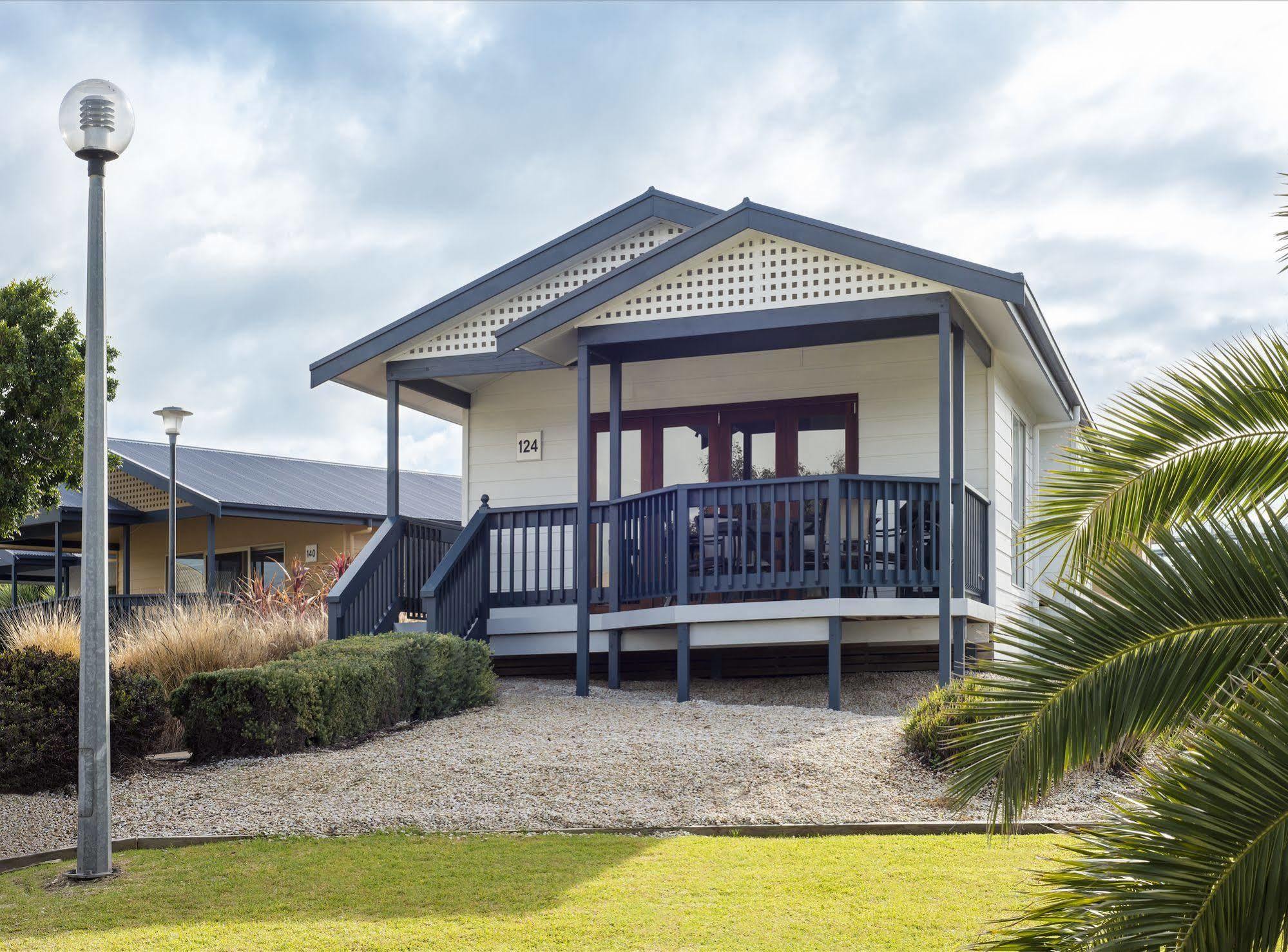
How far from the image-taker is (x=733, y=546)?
11539 millimetres

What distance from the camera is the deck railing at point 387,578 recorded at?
40.0 ft

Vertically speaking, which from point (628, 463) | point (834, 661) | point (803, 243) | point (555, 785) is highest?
point (803, 243)

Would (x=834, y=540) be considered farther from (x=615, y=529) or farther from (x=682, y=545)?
(x=615, y=529)

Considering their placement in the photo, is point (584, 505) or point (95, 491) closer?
point (95, 491)

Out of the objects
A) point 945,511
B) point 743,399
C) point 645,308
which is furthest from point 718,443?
point 945,511

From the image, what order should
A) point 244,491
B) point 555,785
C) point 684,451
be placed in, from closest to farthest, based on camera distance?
point 555,785, point 684,451, point 244,491

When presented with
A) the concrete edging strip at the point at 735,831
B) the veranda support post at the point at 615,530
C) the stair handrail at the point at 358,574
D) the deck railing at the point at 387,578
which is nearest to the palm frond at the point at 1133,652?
the concrete edging strip at the point at 735,831

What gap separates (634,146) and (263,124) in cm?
377

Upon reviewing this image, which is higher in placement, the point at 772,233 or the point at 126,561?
the point at 772,233

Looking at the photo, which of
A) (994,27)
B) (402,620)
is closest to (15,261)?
(402,620)

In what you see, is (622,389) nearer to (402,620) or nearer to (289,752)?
(402,620)

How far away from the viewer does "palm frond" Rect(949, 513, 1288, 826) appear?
13.0ft

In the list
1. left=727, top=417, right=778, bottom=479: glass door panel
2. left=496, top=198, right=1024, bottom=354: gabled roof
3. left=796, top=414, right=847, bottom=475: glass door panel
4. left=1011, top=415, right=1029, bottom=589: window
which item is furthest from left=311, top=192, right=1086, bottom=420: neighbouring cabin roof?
left=727, top=417, right=778, bottom=479: glass door panel

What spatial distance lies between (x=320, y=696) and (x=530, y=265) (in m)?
5.74
